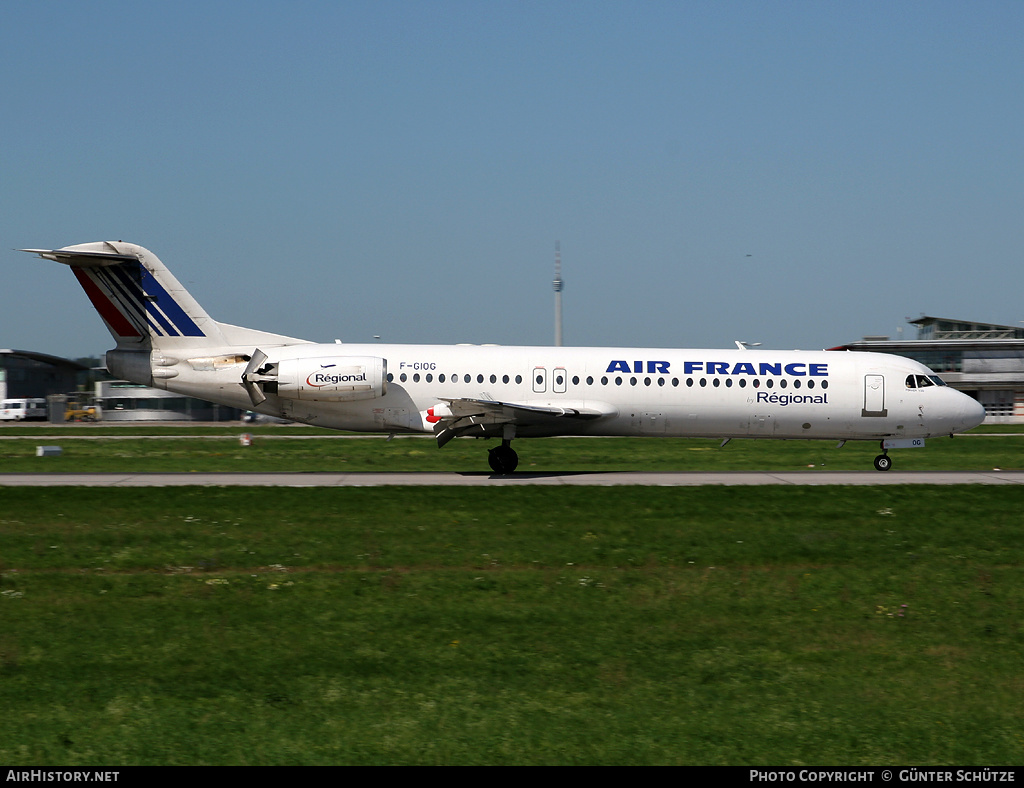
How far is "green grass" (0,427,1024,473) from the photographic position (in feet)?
110

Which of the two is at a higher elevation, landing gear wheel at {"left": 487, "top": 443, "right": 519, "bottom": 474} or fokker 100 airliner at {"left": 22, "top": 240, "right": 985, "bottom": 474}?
fokker 100 airliner at {"left": 22, "top": 240, "right": 985, "bottom": 474}

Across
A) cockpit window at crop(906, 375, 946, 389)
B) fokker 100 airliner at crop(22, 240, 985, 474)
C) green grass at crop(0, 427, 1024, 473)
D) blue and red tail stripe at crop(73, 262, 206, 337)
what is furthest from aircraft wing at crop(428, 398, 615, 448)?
cockpit window at crop(906, 375, 946, 389)

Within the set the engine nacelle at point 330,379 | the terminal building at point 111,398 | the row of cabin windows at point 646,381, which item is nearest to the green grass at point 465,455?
the row of cabin windows at point 646,381

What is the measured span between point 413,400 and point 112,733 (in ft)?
61.9

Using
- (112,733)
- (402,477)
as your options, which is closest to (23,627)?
(112,733)

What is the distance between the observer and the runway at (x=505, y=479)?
23984 millimetres

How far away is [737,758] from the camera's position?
26.7ft

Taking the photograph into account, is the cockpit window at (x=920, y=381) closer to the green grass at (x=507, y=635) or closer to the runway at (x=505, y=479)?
the runway at (x=505, y=479)

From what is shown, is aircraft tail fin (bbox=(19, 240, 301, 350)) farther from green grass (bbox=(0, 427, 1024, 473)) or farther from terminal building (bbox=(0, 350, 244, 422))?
terminal building (bbox=(0, 350, 244, 422))

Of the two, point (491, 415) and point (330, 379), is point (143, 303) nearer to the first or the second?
point (330, 379)

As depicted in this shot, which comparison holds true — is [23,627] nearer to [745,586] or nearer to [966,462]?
[745,586]

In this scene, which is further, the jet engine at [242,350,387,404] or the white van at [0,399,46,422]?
the white van at [0,399,46,422]

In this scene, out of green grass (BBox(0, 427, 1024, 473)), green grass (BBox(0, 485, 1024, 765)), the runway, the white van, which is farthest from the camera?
the white van

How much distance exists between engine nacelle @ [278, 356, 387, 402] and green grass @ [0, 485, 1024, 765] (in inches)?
278
